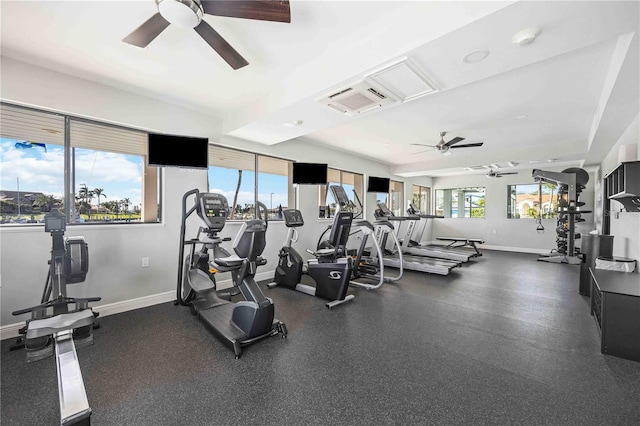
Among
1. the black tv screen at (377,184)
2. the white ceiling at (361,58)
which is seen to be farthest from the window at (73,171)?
the black tv screen at (377,184)

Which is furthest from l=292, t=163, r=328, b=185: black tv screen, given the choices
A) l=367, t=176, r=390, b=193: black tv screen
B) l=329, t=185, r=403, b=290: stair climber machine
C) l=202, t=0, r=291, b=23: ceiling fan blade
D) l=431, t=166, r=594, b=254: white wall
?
l=431, t=166, r=594, b=254: white wall

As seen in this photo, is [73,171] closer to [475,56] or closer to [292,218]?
[292,218]

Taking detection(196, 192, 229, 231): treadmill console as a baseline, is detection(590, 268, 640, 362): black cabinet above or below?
below

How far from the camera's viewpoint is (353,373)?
84.0 inches

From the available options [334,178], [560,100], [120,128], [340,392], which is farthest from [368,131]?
[340,392]

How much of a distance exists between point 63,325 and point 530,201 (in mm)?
11557

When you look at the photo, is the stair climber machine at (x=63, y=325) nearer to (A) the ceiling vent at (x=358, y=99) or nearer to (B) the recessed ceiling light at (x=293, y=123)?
(B) the recessed ceiling light at (x=293, y=123)

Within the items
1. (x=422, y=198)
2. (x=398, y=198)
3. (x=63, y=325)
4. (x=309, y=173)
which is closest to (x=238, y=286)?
(x=63, y=325)

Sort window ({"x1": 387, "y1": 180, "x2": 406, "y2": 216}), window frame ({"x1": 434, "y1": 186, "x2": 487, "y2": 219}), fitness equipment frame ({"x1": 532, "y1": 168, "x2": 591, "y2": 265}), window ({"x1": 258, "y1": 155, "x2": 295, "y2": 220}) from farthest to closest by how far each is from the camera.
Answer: window frame ({"x1": 434, "y1": 186, "x2": 487, "y2": 219}), window ({"x1": 387, "y1": 180, "x2": 406, "y2": 216}), fitness equipment frame ({"x1": 532, "y1": 168, "x2": 591, "y2": 265}), window ({"x1": 258, "y1": 155, "x2": 295, "y2": 220})

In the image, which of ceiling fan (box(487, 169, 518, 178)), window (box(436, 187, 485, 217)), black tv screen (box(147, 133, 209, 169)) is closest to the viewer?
black tv screen (box(147, 133, 209, 169))

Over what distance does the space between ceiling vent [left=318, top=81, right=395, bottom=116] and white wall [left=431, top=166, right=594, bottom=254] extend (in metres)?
8.09

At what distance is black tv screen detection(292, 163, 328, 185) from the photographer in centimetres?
559

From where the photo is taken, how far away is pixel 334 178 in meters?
6.95

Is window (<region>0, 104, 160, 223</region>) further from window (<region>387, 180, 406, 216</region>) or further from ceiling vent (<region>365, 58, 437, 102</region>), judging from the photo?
window (<region>387, 180, 406, 216</region>)
